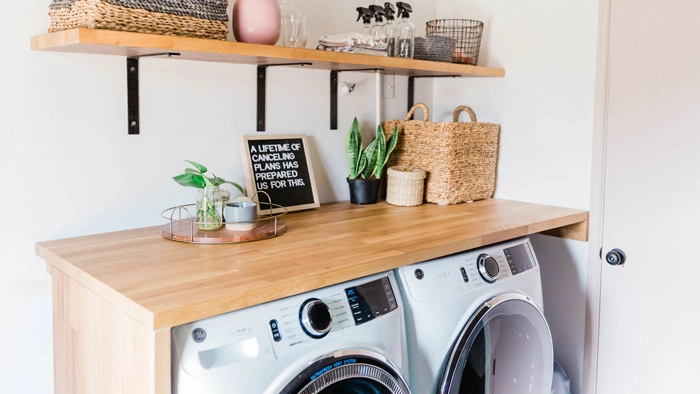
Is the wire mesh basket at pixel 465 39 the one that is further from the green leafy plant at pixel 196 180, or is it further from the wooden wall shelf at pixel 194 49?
the green leafy plant at pixel 196 180

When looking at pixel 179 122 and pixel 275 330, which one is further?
pixel 179 122

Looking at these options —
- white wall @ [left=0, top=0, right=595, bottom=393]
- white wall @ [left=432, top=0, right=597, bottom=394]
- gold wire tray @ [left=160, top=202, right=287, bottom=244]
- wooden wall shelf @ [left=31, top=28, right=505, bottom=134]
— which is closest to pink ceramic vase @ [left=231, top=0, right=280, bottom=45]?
wooden wall shelf @ [left=31, top=28, right=505, bottom=134]

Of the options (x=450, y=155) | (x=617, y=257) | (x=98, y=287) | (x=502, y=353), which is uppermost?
(x=450, y=155)

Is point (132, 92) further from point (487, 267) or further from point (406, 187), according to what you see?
point (487, 267)

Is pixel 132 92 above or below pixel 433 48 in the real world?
below

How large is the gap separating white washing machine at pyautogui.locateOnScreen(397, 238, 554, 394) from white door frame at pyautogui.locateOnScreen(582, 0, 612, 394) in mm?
354

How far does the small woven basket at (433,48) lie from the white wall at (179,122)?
257 millimetres

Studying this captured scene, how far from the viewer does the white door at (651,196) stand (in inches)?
78.3

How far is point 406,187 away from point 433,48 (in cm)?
53

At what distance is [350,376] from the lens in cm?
136

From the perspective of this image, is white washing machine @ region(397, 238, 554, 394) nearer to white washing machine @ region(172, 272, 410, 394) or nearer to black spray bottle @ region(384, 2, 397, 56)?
white washing machine @ region(172, 272, 410, 394)

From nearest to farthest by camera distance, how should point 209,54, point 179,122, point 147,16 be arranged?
point 147,16, point 209,54, point 179,122

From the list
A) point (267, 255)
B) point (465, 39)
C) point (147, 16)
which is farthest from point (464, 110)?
point (147, 16)

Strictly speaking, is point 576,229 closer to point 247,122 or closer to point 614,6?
point 614,6
